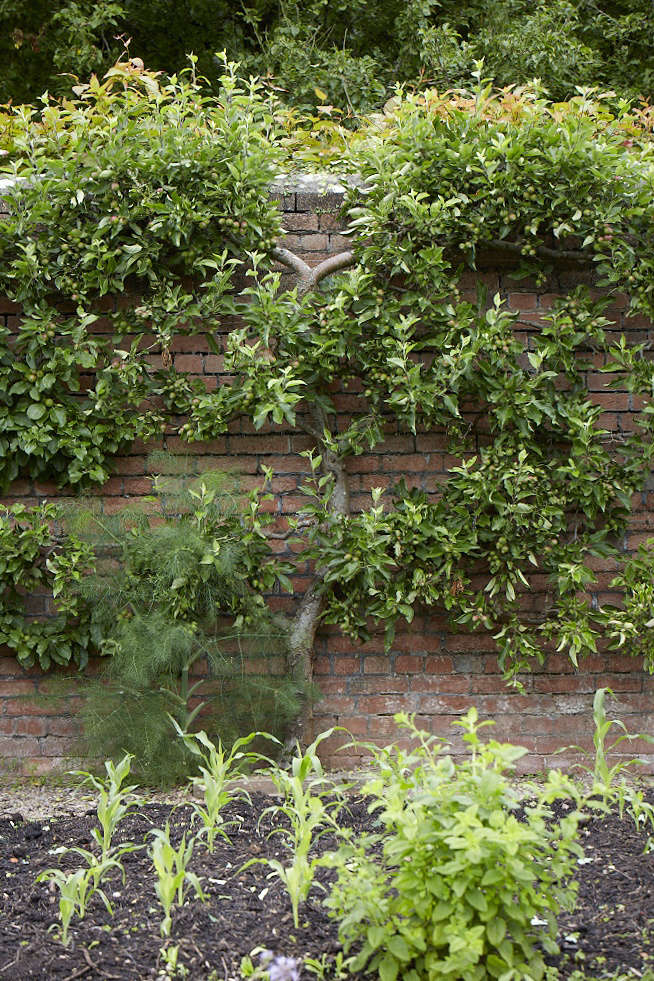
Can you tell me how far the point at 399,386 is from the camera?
3689 mm

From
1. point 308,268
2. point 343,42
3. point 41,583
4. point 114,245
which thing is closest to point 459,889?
point 41,583

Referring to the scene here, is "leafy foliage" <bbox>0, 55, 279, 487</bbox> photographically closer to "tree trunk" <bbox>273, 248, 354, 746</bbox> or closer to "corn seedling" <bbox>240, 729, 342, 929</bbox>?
"tree trunk" <bbox>273, 248, 354, 746</bbox>

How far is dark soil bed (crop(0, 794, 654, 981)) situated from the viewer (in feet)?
6.96

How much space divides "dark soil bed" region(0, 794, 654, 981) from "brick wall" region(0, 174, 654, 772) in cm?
96

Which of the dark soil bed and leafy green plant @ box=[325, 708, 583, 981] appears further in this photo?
the dark soil bed

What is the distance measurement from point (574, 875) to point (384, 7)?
7201 mm

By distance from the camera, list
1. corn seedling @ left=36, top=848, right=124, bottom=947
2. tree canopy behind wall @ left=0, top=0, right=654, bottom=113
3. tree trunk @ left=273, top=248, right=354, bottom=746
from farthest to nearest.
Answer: tree canopy behind wall @ left=0, top=0, right=654, bottom=113
tree trunk @ left=273, top=248, right=354, bottom=746
corn seedling @ left=36, top=848, right=124, bottom=947

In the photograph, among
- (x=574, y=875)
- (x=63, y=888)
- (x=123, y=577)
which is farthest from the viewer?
(x=123, y=577)

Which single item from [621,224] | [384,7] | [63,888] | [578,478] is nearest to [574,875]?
[63,888]

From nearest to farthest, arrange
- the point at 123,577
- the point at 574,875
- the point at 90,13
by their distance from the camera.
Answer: the point at 574,875
the point at 123,577
the point at 90,13

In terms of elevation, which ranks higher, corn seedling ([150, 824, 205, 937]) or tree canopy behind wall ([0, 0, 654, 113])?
tree canopy behind wall ([0, 0, 654, 113])

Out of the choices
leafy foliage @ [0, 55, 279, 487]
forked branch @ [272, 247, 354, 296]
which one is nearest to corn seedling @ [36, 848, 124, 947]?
leafy foliage @ [0, 55, 279, 487]

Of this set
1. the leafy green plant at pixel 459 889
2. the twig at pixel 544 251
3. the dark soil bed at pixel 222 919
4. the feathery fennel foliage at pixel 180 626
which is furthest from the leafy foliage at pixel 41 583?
the twig at pixel 544 251

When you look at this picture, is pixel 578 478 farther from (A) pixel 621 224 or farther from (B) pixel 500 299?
(A) pixel 621 224
